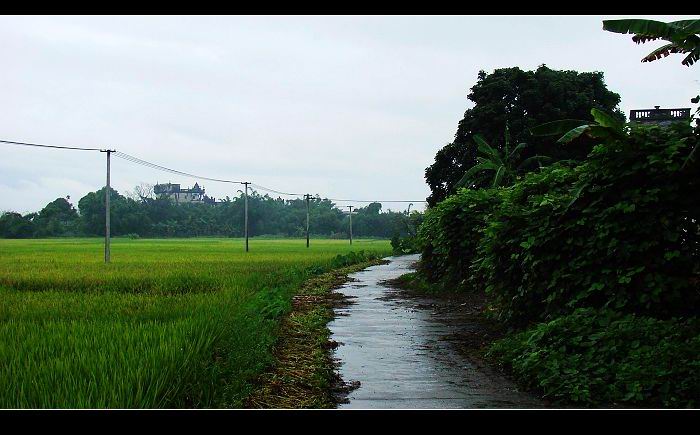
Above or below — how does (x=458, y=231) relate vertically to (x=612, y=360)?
above

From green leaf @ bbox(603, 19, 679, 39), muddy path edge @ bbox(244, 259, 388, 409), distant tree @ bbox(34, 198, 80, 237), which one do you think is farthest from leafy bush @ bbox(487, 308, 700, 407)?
distant tree @ bbox(34, 198, 80, 237)

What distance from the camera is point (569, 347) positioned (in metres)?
6.51

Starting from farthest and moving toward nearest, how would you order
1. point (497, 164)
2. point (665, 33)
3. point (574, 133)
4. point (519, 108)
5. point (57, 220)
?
point (57, 220) → point (519, 108) → point (497, 164) → point (574, 133) → point (665, 33)

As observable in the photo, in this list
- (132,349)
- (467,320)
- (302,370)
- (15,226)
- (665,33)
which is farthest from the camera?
(15,226)

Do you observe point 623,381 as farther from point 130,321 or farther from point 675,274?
point 130,321

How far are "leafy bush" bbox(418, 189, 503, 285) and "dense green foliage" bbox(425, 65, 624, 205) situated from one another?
15.0m

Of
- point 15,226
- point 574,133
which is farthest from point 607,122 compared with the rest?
Result: point 15,226

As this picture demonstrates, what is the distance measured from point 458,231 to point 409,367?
28.2 feet

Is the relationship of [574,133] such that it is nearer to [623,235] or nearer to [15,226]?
[623,235]

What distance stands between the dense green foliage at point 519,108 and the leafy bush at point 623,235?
22762 millimetres

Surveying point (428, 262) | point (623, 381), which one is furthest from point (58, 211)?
point (623, 381)

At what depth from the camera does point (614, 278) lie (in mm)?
7234

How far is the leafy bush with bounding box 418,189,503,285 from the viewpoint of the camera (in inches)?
568

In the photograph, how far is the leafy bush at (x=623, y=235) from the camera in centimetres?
704
